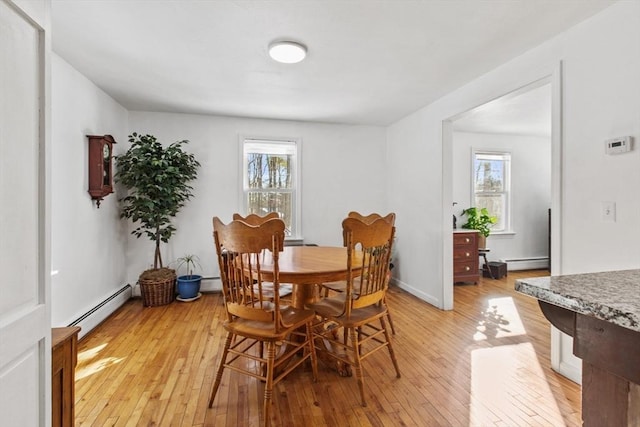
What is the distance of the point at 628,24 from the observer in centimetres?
180

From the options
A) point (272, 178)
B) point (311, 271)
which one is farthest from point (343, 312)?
point (272, 178)

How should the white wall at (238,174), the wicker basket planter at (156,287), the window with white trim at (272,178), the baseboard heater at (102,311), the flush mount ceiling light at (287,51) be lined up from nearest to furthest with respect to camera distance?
1. the flush mount ceiling light at (287,51)
2. the baseboard heater at (102,311)
3. the wicker basket planter at (156,287)
4. the white wall at (238,174)
5. the window with white trim at (272,178)

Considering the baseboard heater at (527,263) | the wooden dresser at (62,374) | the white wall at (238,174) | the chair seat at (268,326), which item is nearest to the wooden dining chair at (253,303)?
the chair seat at (268,326)

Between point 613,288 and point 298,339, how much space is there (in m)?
2.17

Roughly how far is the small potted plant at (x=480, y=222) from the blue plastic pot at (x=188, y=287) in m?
4.25

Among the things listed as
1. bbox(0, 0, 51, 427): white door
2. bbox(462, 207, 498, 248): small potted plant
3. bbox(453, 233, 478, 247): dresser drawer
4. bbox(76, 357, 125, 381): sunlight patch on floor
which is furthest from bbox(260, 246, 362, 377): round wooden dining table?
bbox(462, 207, 498, 248): small potted plant

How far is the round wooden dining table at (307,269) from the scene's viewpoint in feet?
6.23

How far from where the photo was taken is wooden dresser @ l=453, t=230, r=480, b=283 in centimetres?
461

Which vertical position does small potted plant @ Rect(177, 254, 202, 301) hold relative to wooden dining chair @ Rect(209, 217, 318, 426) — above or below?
below

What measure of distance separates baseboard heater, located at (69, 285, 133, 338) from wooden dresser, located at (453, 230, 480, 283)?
443 centimetres

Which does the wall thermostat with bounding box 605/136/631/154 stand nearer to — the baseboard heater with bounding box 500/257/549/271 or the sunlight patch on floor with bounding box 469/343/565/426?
the sunlight patch on floor with bounding box 469/343/565/426

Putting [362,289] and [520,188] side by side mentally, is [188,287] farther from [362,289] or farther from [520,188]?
[520,188]

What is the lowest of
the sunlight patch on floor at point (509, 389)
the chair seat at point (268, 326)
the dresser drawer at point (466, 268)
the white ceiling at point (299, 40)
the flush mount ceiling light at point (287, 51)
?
the sunlight patch on floor at point (509, 389)

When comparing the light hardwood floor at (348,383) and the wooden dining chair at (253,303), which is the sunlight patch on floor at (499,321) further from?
the wooden dining chair at (253,303)
